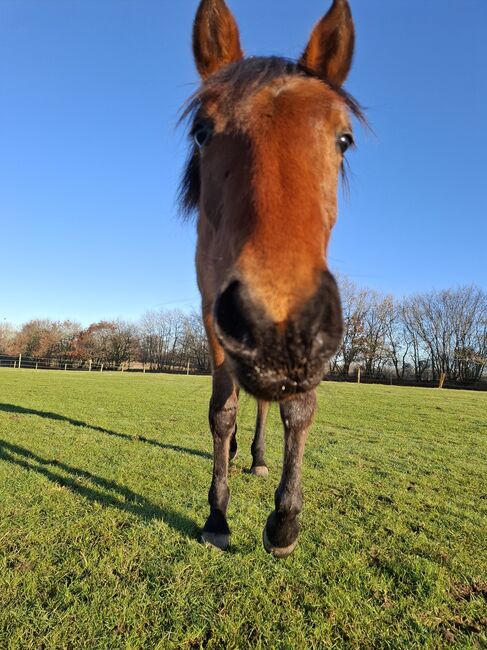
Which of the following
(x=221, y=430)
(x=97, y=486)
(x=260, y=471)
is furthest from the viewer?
(x=260, y=471)

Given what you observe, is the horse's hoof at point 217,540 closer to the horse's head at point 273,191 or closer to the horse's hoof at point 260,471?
the horse's head at point 273,191

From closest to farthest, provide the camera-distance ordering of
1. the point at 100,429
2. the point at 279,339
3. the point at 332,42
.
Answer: the point at 279,339
the point at 332,42
the point at 100,429

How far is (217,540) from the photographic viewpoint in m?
3.24

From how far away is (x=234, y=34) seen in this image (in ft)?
9.78

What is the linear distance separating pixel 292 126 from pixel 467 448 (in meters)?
8.81

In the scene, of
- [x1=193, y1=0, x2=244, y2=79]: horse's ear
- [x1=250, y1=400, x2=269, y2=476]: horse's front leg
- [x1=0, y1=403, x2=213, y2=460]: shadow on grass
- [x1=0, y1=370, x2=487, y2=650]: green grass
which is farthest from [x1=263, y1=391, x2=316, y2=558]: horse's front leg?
[x1=0, y1=403, x2=213, y2=460]: shadow on grass

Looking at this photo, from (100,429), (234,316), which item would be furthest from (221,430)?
(100,429)

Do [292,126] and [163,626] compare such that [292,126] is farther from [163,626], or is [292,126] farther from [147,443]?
[147,443]

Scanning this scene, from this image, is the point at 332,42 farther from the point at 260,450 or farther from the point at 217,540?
the point at 260,450

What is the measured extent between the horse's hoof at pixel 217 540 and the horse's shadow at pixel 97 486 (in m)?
0.21

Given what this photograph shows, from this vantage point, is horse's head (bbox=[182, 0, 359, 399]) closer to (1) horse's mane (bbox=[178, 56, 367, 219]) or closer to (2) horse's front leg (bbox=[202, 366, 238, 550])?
(1) horse's mane (bbox=[178, 56, 367, 219])

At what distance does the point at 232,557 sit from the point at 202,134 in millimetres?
3173

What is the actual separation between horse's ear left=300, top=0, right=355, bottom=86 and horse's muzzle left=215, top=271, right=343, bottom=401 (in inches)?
86.7

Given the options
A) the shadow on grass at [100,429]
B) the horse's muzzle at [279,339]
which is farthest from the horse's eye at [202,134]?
the shadow on grass at [100,429]
